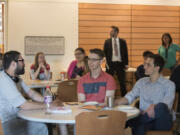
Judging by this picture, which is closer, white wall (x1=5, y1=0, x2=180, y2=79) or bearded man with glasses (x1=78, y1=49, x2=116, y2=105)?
bearded man with glasses (x1=78, y1=49, x2=116, y2=105)

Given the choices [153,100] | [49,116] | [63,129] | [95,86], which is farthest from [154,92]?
[49,116]

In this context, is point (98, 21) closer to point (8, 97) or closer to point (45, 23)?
point (45, 23)

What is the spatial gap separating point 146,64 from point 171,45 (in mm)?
4367

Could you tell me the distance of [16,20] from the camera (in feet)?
25.4

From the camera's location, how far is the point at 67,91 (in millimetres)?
4492

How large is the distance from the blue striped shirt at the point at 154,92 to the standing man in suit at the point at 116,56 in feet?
13.2

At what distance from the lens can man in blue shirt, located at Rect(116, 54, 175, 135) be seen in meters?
3.11

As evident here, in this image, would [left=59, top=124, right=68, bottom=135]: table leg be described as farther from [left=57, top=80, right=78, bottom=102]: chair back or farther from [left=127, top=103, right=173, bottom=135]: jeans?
[left=57, top=80, right=78, bottom=102]: chair back

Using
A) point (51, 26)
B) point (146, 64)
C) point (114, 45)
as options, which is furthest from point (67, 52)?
point (146, 64)

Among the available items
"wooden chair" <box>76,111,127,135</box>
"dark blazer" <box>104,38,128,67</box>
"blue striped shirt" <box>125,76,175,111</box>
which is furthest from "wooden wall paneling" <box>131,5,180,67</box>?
"wooden chair" <box>76,111,127,135</box>

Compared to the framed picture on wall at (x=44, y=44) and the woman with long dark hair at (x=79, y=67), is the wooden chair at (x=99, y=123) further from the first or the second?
the framed picture on wall at (x=44, y=44)

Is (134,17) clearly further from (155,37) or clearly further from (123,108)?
(123,108)

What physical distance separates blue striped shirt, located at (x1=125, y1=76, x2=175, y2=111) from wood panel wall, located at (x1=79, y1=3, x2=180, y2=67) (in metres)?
4.77

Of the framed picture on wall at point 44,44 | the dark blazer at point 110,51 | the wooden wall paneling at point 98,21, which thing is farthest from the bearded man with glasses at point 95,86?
the wooden wall paneling at point 98,21
